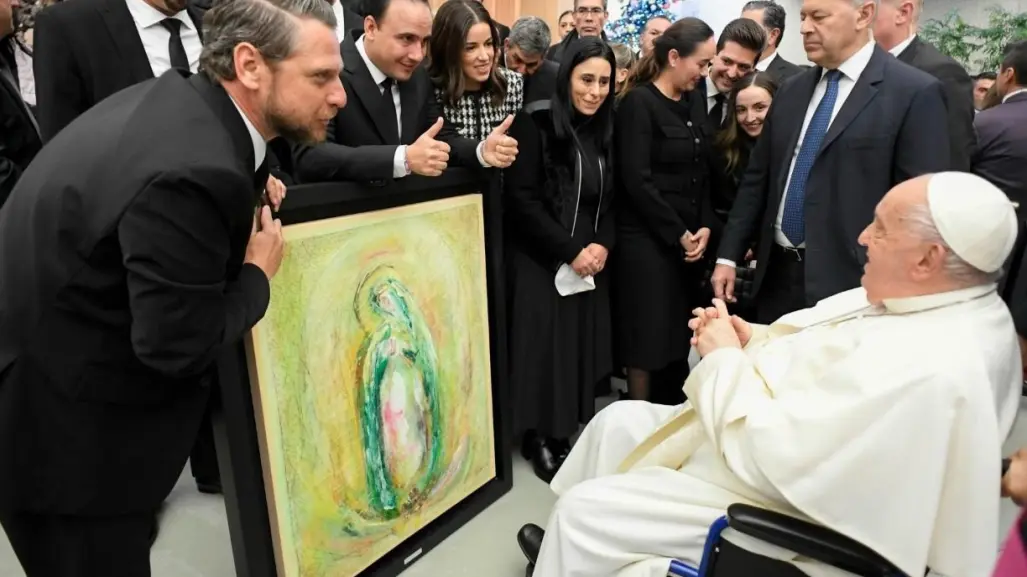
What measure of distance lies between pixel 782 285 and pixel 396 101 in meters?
1.42

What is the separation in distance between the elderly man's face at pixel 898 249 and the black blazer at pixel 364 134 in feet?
3.68

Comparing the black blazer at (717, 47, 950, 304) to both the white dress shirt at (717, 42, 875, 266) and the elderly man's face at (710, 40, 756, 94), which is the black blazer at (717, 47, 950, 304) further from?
the elderly man's face at (710, 40, 756, 94)

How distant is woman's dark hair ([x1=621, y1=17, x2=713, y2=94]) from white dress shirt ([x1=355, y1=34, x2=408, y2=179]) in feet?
3.67

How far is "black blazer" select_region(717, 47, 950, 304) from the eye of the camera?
2074 millimetres

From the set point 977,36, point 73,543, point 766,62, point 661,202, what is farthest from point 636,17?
point 73,543

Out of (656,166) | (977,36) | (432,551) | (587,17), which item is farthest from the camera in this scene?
(977,36)

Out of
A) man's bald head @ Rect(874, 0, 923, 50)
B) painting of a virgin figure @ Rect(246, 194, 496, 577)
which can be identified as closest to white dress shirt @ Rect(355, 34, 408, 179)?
painting of a virgin figure @ Rect(246, 194, 496, 577)

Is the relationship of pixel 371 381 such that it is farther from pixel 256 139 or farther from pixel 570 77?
pixel 570 77

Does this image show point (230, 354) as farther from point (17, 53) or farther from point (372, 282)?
point (17, 53)

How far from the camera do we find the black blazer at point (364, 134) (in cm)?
179

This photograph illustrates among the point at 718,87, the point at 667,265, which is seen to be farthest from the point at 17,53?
the point at 718,87

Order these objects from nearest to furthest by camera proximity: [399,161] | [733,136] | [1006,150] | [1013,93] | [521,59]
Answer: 1. [399,161]
2. [733,136]
3. [1006,150]
4. [1013,93]
5. [521,59]

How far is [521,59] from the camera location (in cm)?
336

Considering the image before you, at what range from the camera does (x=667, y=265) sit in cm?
275
